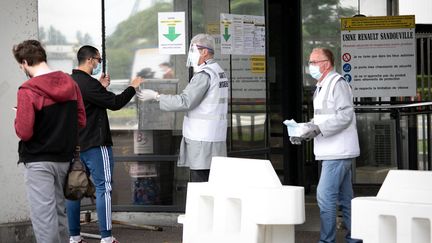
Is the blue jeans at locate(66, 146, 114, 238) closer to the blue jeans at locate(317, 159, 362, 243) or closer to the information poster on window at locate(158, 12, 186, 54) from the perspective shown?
the information poster on window at locate(158, 12, 186, 54)

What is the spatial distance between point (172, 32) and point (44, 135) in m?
3.11

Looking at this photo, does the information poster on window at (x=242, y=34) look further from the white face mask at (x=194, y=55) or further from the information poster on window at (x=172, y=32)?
the white face mask at (x=194, y=55)

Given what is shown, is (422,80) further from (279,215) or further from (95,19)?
(279,215)

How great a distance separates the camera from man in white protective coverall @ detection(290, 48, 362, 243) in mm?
7738

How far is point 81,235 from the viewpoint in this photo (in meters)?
9.05

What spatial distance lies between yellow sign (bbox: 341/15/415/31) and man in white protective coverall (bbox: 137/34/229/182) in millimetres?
3289

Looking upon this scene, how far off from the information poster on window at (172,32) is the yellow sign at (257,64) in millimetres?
985

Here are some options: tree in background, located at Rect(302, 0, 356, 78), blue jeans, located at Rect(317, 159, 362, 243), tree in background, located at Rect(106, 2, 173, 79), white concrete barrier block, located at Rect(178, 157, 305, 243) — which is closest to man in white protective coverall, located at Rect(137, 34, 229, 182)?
blue jeans, located at Rect(317, 159, 362, 243)

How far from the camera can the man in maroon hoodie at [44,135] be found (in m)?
6.71

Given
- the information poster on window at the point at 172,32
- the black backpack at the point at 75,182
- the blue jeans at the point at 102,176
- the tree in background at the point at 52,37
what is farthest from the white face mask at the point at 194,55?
the tree in background at the point at 52,37

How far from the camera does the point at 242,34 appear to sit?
10000 mm

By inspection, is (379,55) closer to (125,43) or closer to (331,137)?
(125,43)

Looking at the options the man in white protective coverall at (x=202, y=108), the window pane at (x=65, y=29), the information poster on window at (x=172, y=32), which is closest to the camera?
the man in white protective coverall at (x=202, y=108)

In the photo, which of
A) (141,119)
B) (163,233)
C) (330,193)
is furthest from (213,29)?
(330,193)
